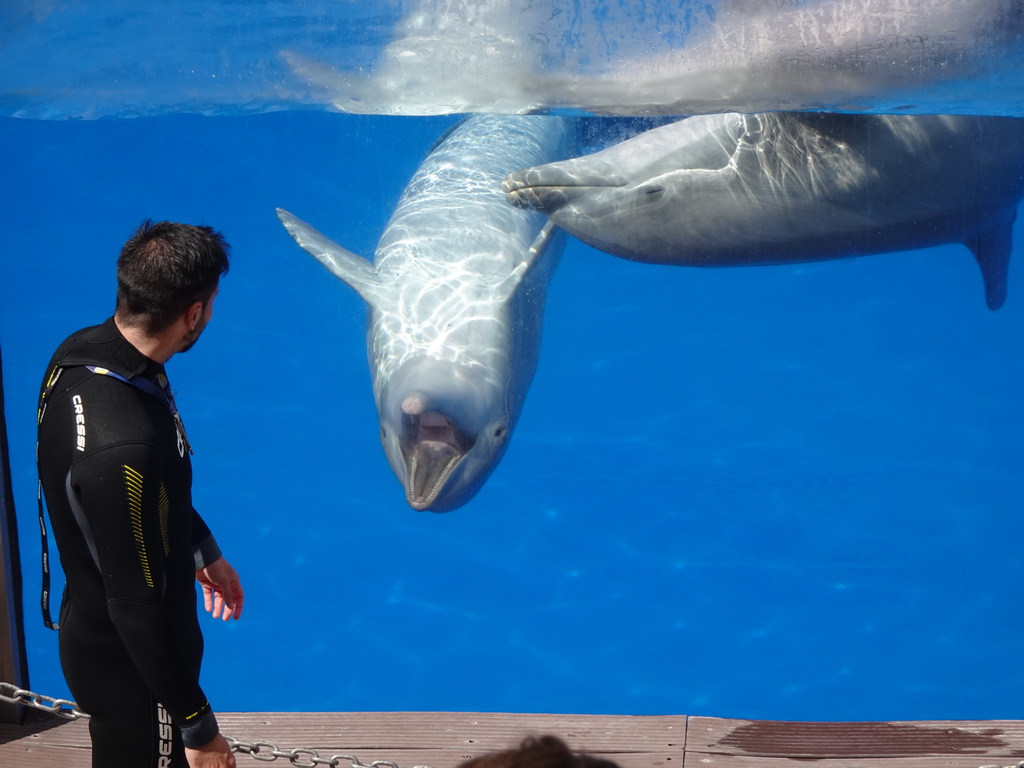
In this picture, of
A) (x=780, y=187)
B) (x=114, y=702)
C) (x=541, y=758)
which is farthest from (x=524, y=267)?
(x=541, y=758)

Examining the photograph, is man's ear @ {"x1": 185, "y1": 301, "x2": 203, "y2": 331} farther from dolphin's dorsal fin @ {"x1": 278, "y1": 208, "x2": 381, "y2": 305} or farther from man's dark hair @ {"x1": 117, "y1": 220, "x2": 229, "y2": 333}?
dolphin's dorsal fin @ {"x1": 278, "y1": 208, "x2": 381, "y2": 305}

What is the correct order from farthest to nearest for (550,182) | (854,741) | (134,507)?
(550,182) → (854,741) → (134,507)

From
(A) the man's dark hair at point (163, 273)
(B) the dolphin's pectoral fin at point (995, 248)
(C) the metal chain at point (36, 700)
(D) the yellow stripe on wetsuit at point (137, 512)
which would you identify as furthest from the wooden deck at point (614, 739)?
(B) the dolphin's pectoral fin at point (995, 248)

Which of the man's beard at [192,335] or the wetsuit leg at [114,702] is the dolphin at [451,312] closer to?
the wetsuit leg at [114,702]

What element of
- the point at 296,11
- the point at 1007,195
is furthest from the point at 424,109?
the point at 1007,195

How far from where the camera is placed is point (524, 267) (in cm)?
666

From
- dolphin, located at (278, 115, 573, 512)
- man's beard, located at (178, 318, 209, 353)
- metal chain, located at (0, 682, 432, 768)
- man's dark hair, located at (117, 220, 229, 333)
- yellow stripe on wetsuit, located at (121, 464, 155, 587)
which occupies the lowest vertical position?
metal chain, located at (0, 682, 432, 768)

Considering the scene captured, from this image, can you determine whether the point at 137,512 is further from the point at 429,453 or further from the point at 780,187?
the point at 780,187

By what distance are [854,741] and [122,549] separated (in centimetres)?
352

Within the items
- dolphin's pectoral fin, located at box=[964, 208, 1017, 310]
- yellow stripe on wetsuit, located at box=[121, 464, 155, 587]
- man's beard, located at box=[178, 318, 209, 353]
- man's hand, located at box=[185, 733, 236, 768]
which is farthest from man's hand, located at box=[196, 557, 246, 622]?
dolphin's pectoral fin, located at box=[964, 208, 1017, 310]

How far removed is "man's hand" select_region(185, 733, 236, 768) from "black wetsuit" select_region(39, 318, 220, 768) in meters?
0.04

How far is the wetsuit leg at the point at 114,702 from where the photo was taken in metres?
2.50

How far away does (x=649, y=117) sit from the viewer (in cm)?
747

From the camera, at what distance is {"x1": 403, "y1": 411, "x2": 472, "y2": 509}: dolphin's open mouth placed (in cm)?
573
